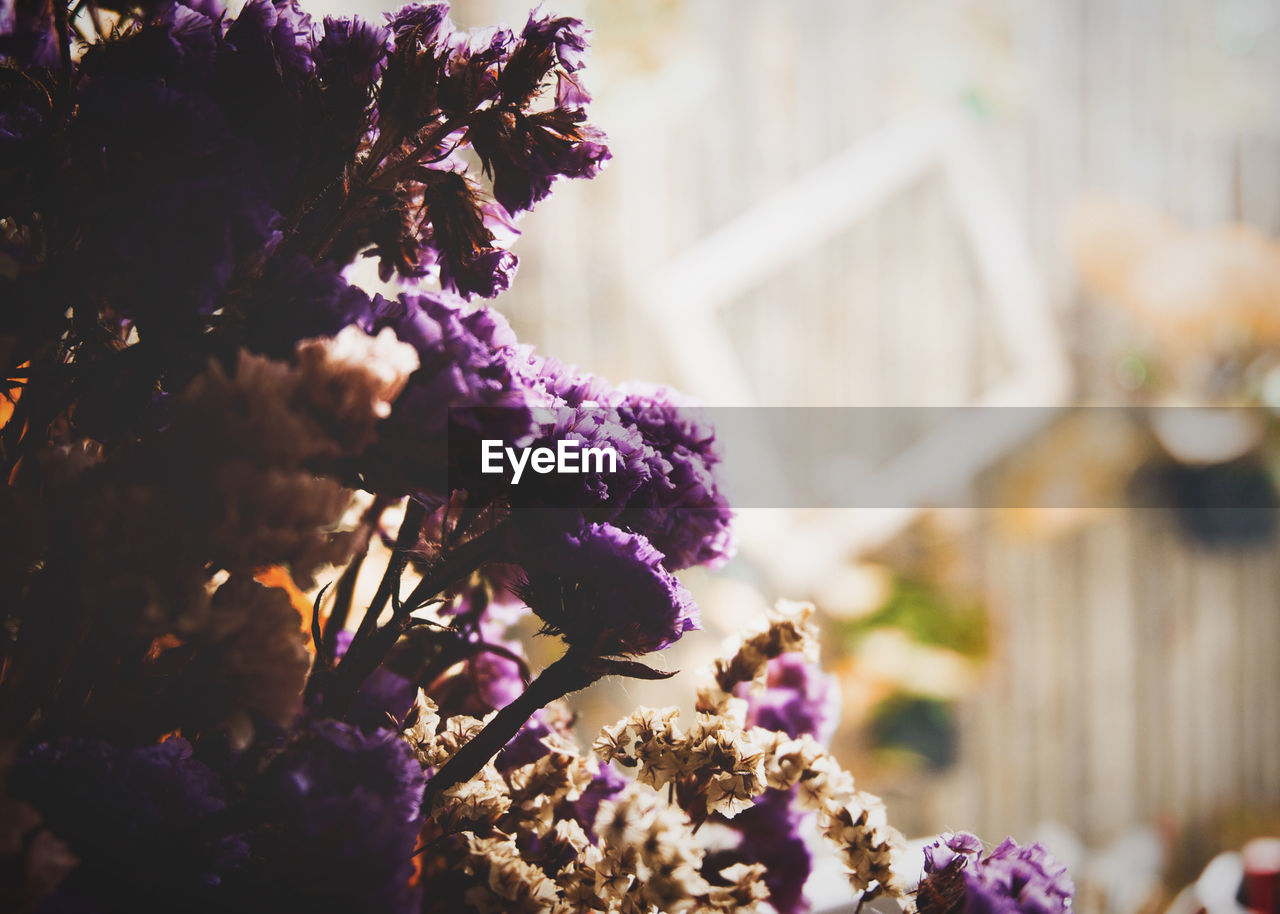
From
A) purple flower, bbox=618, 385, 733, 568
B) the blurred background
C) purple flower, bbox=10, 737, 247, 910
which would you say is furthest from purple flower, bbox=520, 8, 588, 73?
the blurred background

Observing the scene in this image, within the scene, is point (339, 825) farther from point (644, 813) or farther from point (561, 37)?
point (561, 37)

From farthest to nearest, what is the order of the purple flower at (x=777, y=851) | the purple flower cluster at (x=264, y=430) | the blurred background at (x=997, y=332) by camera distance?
the blurred background at (x=997, y=332) < the purple flower at (x=777, y=851) < the purple flower cluster at (x=264, y=430)

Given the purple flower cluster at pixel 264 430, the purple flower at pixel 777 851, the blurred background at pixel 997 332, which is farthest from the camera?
the blurred background at pixel 997 332

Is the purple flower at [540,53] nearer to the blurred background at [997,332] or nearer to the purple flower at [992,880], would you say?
the purple flower at [992,880]

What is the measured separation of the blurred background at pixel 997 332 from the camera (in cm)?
165

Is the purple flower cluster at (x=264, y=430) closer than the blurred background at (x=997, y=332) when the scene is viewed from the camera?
Yes

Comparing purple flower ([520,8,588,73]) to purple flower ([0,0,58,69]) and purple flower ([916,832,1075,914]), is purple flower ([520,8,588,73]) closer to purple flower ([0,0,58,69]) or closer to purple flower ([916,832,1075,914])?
purple flower ([0,0,58,69])

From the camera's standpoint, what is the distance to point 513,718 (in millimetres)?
259

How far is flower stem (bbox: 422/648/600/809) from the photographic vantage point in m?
0.25

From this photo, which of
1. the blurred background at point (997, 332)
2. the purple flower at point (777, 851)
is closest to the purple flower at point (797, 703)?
the purple flower at point (777, 851)

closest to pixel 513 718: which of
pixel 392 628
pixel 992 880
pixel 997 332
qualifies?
pixel 392 628

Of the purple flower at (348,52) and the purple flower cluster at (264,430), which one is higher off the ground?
the purple flower at (348,52)

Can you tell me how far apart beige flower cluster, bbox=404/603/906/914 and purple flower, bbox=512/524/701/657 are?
46 millimetres

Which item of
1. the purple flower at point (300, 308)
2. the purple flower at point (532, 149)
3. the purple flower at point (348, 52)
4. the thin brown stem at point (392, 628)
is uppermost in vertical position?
the purple flower at point (348, 52)
